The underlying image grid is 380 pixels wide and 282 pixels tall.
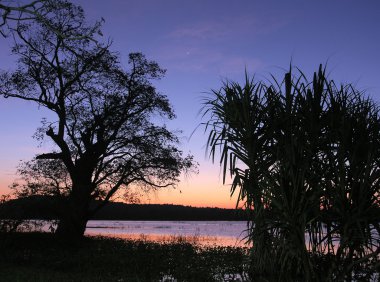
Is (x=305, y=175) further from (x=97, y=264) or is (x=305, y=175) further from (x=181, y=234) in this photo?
(x=181, y=234)

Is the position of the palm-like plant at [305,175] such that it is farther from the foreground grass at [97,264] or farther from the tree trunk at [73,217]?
the tree trunk at [73,217]

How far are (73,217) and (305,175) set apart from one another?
64.7 ft

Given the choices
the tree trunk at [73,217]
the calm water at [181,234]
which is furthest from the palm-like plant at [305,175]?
the tree trunk at [73,217]

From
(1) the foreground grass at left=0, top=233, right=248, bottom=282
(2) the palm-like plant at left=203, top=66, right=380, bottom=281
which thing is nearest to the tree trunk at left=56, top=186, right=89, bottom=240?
(1) the foreground grass at left=0, top=233, right=248, bottom=282

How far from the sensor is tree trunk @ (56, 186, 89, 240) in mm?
26109

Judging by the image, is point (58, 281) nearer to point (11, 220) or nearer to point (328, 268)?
point (328, 268)

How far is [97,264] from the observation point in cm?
1733

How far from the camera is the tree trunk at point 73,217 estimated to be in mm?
26109

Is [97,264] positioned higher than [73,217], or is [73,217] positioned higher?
[73,217]

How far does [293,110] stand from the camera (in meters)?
9.54

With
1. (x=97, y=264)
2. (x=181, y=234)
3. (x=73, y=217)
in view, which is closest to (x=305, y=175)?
(x=97, y=264)

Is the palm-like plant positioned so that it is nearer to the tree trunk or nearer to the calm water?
the calm water

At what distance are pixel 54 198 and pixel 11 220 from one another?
4110 mm

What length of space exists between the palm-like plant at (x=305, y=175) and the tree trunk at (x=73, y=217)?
18.0m
